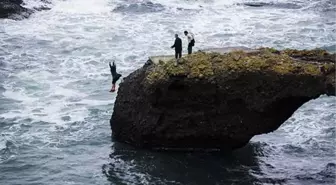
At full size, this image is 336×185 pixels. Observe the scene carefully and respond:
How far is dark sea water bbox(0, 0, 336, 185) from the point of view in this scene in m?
21.5

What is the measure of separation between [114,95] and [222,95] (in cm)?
984

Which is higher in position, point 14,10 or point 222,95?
point 14,10

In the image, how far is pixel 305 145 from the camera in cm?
2384

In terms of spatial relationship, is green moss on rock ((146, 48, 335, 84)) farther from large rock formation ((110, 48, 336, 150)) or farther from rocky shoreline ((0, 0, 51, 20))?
rocky shoreline ((0, 0, 51, 20))

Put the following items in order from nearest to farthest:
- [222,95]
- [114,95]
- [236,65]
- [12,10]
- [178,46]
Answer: [236,65]
[222,95]
[178,46]
[114,95]
[12,10]

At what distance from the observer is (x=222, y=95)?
21.0 m

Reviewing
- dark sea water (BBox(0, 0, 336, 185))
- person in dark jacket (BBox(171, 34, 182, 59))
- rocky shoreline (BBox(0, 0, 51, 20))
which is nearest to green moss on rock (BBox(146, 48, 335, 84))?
person in dark jacket (BBox(171, 34, 182, 59))

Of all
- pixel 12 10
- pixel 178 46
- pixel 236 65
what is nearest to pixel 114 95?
pixel 178 46

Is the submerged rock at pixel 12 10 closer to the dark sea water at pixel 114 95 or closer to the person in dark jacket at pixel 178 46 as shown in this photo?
the dark sea water at pixel 114 95

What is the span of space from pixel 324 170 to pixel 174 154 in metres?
5.20

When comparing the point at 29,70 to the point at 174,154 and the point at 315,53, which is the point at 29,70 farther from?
the point at 315,53

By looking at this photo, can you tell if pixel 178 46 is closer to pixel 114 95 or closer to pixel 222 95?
pixel 222 95

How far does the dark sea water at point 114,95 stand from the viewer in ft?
70.7

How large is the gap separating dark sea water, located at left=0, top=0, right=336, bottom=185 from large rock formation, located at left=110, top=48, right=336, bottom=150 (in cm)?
90
